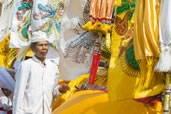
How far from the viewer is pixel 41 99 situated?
331 centimetres

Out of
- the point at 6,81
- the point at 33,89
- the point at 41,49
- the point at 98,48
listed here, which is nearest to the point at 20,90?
the point at 33,89

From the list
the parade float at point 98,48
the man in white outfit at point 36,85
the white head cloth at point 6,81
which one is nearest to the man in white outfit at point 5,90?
the white head cloth at point 6,81

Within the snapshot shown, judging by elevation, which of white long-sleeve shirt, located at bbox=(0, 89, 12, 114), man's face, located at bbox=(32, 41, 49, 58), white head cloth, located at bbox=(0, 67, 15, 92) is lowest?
white long-sleeve shirt, located at bbox=(0, 89, 12, 114)

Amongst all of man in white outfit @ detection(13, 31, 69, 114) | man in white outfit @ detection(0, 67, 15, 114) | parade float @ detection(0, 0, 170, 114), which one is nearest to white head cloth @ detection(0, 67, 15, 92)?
man in white outfit @ detection(0, 67, 15, 114)

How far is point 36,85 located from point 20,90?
130 mm

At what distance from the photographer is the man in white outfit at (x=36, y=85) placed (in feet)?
10.7

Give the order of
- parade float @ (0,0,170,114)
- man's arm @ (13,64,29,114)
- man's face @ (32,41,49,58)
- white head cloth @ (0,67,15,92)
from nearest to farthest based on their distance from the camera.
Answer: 1. parade float @ (0,0,170,114)
2. man's arm @ (13,64,29,114)
3. man's face @ (32,41,49,58)
4. white head cloth @ (0,67,15,92)

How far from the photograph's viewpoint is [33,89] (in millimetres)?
3297

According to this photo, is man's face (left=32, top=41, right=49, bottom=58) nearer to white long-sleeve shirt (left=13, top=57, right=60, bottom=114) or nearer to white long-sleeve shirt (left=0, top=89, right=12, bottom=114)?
white long-sleeve shirt (left=13, top=57, right=60, bottom=114)

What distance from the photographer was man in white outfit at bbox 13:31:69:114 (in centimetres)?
325

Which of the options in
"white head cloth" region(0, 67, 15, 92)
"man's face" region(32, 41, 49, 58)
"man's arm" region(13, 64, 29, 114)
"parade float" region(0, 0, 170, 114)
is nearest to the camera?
"parade float" region(0, 0, 170, 114)

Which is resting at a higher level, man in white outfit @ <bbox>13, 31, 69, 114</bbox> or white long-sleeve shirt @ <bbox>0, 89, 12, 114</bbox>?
man in white outfit @ <bbox>13, 31, 69, 114</bbox>

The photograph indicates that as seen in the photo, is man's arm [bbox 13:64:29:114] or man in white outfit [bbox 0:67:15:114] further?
man in white outfit [bbox 0:67:15:114]

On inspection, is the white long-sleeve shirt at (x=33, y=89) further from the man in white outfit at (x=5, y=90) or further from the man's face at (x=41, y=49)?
the man in white outfit at (x=5, y=90)
